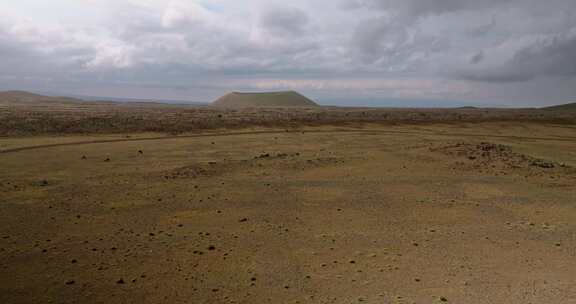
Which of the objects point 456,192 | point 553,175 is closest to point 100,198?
point 456,192

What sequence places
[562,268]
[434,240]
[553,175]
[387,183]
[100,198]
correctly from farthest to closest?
[553,175]
[387,183]
[100,198]
[434,240]
[562,268]

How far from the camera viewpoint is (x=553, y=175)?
15805mm

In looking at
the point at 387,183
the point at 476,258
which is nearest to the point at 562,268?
the point at 476,258

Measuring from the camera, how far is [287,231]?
8852 millimetres

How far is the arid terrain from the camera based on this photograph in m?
6.07

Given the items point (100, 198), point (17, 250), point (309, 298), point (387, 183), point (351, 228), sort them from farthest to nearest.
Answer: point (387, 183)
point (100, 198)
point (351, 228)
point (17, 250)
point (309, 298)

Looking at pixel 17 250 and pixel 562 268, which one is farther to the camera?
pixel 17 250

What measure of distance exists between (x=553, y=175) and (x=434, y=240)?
10.6 m

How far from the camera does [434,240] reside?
8.28 m

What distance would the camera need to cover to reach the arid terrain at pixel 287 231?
6066 millimetres

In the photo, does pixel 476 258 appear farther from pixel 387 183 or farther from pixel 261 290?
pixel 387 183

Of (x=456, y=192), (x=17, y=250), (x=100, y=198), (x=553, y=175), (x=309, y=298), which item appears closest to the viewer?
(x=309, y=298)

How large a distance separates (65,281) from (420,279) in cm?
556

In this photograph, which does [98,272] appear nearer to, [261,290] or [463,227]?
[261,290]
